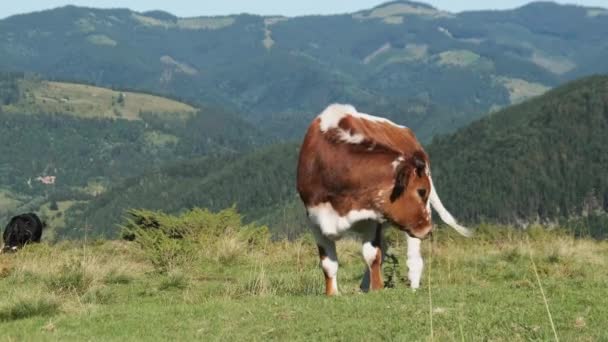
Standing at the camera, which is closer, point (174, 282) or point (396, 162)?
point (396, 162)

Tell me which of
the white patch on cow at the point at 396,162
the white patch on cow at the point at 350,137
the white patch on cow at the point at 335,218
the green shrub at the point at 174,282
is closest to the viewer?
the white patch on cow at the point at 335,218

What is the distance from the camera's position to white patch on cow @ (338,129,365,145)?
36.6ft

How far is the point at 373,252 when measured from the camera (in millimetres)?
10984

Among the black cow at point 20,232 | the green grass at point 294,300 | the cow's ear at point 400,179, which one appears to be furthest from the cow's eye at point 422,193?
the black cow at point 20,232

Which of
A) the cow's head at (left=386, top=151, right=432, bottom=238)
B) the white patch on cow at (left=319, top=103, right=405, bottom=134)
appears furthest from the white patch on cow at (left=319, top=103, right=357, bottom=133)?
the cow's head at (left=386, top=151, right=432, bottom=238)

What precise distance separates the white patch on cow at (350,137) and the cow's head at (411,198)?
632mm

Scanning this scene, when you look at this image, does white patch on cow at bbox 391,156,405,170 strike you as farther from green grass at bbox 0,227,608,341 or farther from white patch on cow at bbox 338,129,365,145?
green grass at bbox 0,227,608,341

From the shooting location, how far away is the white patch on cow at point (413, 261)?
37.3 feet

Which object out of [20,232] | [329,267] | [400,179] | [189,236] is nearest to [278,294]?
[329,267]

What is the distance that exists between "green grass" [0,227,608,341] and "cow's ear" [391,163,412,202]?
4.14 feet

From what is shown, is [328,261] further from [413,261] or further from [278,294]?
Answer: [278,294]

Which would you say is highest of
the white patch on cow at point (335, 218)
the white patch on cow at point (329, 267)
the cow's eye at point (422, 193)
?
the cow's eye at point (422, 193)

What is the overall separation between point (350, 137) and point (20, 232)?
15096mm

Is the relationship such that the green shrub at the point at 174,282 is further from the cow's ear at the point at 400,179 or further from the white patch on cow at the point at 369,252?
the cow's ear at the point at 400,179
